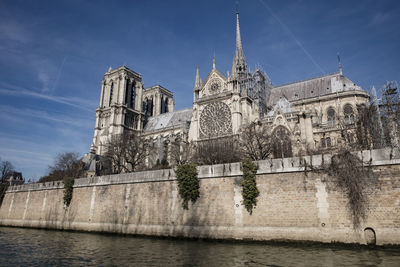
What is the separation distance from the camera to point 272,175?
1473 cm

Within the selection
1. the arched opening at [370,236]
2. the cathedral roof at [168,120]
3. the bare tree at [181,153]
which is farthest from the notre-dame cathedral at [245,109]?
the arched opening at [370,236]

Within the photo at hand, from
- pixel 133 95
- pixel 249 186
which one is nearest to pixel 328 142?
pixel 249 186

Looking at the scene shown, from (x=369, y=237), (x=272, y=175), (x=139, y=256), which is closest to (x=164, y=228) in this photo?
(x=139, y=256)

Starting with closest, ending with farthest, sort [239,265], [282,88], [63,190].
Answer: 1. [239,265]
2. [63,190]
3. [282,88]

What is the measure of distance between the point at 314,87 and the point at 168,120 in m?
27.6

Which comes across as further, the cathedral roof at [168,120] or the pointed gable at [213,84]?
the cathedral roof at [168,120]

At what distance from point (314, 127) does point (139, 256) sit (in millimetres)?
24426

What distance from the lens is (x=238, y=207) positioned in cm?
1509

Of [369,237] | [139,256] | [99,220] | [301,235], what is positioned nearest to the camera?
[139,256]

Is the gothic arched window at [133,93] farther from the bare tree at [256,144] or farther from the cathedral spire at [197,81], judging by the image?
the bare tree at [256,144]

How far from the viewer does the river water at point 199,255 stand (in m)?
9.86

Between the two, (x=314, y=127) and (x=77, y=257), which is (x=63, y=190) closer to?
(x=77, y=257)

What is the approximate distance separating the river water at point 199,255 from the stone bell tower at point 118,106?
37.9m

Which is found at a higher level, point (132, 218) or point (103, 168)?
point (103, 168)
